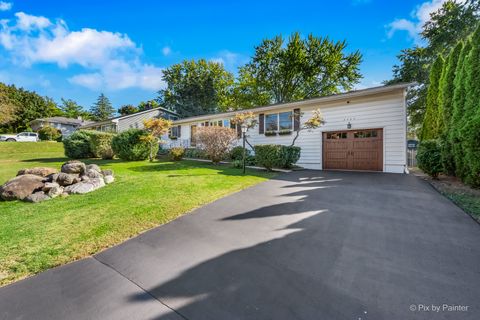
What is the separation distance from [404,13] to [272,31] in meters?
15.6

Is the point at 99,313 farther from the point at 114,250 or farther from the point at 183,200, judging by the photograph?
the point at 183,200

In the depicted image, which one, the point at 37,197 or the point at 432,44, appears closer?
the point at 37,197

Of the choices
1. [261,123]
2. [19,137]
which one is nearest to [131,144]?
[261,123]

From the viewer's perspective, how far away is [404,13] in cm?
1097

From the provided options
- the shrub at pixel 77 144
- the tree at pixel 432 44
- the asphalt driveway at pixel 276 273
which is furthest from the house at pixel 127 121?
the tree at pixel 432 44

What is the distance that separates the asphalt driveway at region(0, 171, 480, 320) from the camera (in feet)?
5.84

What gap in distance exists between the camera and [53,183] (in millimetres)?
5832

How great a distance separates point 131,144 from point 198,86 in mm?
21071

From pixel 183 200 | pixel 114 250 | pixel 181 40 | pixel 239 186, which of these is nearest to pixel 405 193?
pixel 239 186

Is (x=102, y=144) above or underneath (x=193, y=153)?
above

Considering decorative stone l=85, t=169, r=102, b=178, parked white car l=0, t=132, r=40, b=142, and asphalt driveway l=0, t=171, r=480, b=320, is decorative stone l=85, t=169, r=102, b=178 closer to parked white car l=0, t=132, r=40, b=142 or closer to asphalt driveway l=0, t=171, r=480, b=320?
asphalt driveway l=0, t=171, r=480, b=320

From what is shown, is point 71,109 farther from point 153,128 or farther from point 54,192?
point 54,192

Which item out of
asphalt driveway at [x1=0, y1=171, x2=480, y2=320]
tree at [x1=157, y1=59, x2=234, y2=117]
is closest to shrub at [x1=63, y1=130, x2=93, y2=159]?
asphalt driveway at [x1=0, y1=171, x2=480, y2=320]

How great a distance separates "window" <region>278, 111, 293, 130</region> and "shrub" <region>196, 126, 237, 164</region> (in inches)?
119
